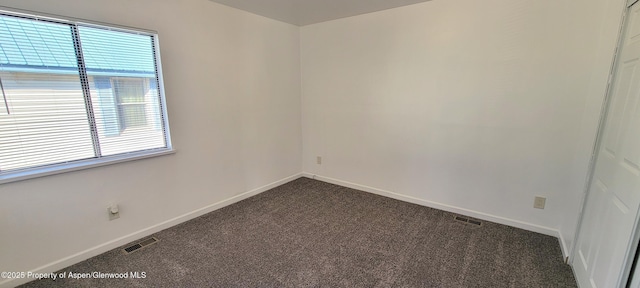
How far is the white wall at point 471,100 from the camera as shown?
7.35 feet

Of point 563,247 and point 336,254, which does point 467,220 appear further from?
point 336,254

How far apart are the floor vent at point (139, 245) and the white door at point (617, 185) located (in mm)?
3290

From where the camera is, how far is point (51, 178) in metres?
1.95

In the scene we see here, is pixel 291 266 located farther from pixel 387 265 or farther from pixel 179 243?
pixel 179 243

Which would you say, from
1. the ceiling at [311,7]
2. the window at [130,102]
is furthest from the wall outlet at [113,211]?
the ceiling at [311,7]

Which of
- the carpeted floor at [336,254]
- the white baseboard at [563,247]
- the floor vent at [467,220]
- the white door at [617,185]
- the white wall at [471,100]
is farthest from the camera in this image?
the floor vent at [467,220]

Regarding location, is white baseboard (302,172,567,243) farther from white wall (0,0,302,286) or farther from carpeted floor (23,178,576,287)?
white wall (0,0,302,286)

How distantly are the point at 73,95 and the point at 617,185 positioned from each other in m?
3.70

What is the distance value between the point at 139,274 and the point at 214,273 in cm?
56

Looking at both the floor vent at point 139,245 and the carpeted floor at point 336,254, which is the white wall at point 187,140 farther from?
the carpeted floor at point 336,254

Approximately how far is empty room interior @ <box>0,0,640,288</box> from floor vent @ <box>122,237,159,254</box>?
0.10 feet

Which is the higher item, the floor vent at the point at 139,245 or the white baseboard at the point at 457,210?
the white baseboard at the point at 457,210

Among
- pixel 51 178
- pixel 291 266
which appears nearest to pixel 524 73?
pixel 291 266

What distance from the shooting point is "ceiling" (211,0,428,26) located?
2787mm
